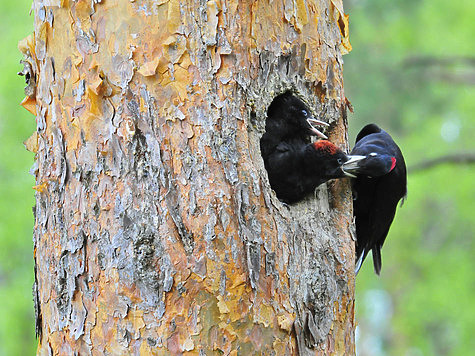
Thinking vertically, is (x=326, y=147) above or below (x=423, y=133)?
below

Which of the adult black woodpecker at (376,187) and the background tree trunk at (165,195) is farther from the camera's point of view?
the adult black woodpecker at (376,187)

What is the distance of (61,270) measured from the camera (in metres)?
2.37

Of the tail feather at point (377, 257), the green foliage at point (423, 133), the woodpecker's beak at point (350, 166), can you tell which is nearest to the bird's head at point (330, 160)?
the woodpecker's beak at point (350, 166)

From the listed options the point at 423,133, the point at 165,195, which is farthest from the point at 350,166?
the point at 423,133

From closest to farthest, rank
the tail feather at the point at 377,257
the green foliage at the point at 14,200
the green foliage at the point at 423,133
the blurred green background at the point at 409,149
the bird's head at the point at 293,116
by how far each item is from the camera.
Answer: the bird's head at the point at 293,116 → the tail feather at the point at 377,257 → the green foliage at the point at 14,200 → the blurred green background at the point at 409,149 → the green foliage at the point at 423,133

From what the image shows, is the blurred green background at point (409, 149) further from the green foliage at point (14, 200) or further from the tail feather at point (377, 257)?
the tail feather at point (377, 257)

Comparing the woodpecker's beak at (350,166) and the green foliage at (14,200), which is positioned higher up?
the green foliage at (14,200)

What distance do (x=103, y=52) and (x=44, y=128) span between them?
0.44 meters

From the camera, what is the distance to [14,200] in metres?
9.95

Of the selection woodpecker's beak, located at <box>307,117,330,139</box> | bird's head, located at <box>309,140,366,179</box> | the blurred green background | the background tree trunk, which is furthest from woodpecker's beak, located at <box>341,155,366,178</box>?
the blurred green background

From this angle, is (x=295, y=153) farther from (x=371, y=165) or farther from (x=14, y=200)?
(x=14, y=200)

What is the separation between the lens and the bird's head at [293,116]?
289 centimetres

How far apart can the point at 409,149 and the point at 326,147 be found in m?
10.3

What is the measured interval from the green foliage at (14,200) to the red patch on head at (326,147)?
7.70 metres
